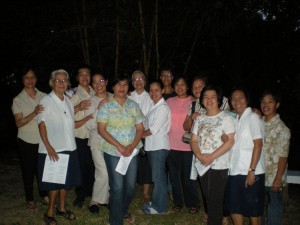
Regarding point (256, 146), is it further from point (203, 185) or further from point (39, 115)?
point (39, 115)

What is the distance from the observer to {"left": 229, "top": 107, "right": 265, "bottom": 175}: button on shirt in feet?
9.82

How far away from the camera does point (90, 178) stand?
4.31 meters

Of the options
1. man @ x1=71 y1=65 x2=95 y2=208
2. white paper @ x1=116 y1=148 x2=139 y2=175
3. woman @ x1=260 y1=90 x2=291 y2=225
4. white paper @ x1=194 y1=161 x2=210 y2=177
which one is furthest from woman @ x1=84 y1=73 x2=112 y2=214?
woman @ x1=260 y1=90 x2=291 y2=225

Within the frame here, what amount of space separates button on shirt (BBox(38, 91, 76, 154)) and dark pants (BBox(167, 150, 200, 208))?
1.30 meters

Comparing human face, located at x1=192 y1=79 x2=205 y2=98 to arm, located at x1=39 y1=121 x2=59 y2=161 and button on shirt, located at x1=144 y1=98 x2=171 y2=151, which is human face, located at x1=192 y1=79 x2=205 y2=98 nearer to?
button on shirt, located at x1=144 y1=98 x2=171 y2=151

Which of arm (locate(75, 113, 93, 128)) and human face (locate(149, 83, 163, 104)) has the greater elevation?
human face (locate(149, 83, 163, 104))

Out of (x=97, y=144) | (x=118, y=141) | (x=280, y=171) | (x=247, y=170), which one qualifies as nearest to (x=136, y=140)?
(x=118, y=141)

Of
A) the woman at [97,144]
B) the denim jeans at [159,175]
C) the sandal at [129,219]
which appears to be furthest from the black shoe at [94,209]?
the denim jeans at [159,175]

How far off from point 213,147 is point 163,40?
449cm

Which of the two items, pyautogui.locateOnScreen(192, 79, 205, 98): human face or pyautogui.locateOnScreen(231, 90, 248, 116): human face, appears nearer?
pyautogui.locateOnScreen(231, 90, 248, 116): human face

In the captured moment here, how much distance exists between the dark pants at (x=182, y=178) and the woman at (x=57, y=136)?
121 cm

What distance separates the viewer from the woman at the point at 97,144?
3875 mm

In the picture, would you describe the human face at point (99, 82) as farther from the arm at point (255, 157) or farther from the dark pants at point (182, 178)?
the arm at point (255, 157)

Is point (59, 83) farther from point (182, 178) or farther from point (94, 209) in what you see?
point (182, 178)
